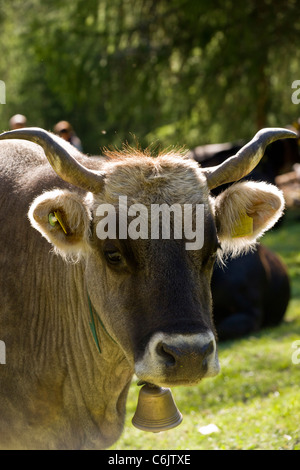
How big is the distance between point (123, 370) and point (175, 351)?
1047 millimetres

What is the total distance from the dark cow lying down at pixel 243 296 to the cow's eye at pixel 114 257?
549 cm

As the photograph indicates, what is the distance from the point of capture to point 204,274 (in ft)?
12.8

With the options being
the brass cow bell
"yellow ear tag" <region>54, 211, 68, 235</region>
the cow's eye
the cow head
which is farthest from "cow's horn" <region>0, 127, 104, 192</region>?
the brass cow bell

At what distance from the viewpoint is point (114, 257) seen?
12.7 feet

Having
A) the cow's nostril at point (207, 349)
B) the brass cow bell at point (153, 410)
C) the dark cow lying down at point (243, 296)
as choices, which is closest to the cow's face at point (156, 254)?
the cow's nostril at point (207, 349)

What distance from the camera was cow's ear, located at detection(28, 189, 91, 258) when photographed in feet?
12.8

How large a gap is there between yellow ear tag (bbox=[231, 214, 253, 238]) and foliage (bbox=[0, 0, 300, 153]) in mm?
11525

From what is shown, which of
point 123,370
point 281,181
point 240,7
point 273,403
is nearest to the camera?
point 123,370

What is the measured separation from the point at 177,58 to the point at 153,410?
13.7 metres

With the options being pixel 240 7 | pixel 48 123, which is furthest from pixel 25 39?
pixel 48 123

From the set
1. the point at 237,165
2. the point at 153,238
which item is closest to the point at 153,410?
the point at 153,238

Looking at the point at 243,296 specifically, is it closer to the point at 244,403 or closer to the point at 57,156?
the point at 244,403

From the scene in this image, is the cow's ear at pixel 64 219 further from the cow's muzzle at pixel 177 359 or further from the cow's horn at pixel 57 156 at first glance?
the cow's muzzle at pixel 177 359
